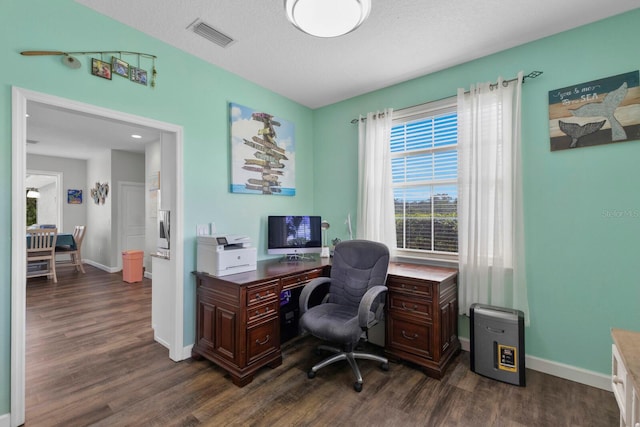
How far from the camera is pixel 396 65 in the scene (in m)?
2.81

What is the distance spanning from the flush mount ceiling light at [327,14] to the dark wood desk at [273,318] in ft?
5.87

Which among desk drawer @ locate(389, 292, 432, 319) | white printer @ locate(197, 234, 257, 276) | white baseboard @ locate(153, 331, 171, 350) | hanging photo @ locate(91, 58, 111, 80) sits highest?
hanging photo @ locate(91, 58, 111, 80)

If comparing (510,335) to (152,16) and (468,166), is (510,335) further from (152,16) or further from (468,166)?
(152,16)

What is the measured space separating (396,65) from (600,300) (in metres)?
2.62

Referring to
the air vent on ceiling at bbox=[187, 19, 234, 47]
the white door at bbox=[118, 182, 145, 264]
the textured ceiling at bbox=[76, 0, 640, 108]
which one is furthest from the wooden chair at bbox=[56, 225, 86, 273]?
the air vent on ceiling at bbox=[187, 19, 234, 47]

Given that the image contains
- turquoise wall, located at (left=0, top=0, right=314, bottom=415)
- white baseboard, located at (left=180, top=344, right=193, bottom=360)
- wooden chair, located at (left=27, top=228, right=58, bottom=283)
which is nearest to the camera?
turquoise wall, located at (left=0, top=0, right=314, bottom=415)

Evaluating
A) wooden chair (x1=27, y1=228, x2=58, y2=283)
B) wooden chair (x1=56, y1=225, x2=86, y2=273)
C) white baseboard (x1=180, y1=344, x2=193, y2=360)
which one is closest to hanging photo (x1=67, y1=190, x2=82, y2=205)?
wooden chair (x1=56, y1=225, x2=86, y2=273)

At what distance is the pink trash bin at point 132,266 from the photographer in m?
5.25

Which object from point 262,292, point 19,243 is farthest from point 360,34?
point 19,243

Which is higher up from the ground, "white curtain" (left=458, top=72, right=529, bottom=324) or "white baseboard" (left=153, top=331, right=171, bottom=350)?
"white curtain" (left=458, top=72, right=529, bottom=324)

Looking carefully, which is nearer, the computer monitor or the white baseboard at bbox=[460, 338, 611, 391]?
the white baseboard at bbox=[460, 338, 611, 391]

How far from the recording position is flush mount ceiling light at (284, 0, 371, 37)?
1.50 meters

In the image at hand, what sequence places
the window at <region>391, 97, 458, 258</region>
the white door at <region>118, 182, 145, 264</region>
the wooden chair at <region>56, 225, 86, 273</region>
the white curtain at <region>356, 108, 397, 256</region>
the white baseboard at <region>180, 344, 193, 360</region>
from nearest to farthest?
the white baseboard at <region>180, 344, 193, 360</region> < the window at <region>391, 97, 458, 258</region> < the white curtain at <region>356, 108, 397, 256</region> < the wooden chair at <region>56, 225, 86, 273</region> < the white door at <region>118, 182, 145, 264</region>

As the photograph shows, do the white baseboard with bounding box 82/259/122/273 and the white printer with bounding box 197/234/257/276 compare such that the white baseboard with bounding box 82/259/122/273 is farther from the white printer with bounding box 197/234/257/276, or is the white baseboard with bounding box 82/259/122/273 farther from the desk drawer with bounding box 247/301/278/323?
the desk drawer with bounding box 247/301/278/323
